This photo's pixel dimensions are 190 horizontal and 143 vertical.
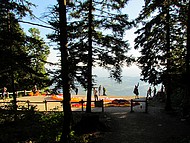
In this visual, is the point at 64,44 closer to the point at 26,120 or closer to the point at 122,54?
the point at 26,120

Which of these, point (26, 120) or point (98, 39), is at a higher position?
point (98, 39)

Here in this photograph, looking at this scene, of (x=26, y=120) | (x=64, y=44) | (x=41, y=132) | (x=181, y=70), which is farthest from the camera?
(x=181, y=70)

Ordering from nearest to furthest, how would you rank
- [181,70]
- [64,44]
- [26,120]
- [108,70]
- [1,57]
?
[1,57]
[64,44]
[26,120]
[181,70]
[108,70]

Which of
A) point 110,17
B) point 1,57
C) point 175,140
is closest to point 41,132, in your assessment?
point 1,57

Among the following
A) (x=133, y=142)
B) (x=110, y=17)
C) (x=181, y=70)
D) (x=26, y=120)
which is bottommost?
(x=133, y=142)

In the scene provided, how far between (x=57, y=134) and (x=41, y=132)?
2.74 feet

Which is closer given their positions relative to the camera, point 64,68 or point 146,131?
point 64,68

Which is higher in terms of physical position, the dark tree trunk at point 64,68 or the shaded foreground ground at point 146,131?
the dark tree trunk at point 64,68

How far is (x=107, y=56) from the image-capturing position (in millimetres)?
17078

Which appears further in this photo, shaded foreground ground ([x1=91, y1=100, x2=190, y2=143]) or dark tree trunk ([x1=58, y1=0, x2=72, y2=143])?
shaded foreground ground ([x1=91, y1=100, x2=190, y2=143])

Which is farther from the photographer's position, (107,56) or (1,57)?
(107,56)

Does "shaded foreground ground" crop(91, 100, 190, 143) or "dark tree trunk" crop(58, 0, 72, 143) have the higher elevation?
"dark tree trunk" crop(58, 0, 72, 143)

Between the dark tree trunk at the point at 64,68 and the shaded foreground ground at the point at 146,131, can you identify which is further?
the shaded foreground ground at the point at 146,131

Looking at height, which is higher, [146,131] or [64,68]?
[64,68]
